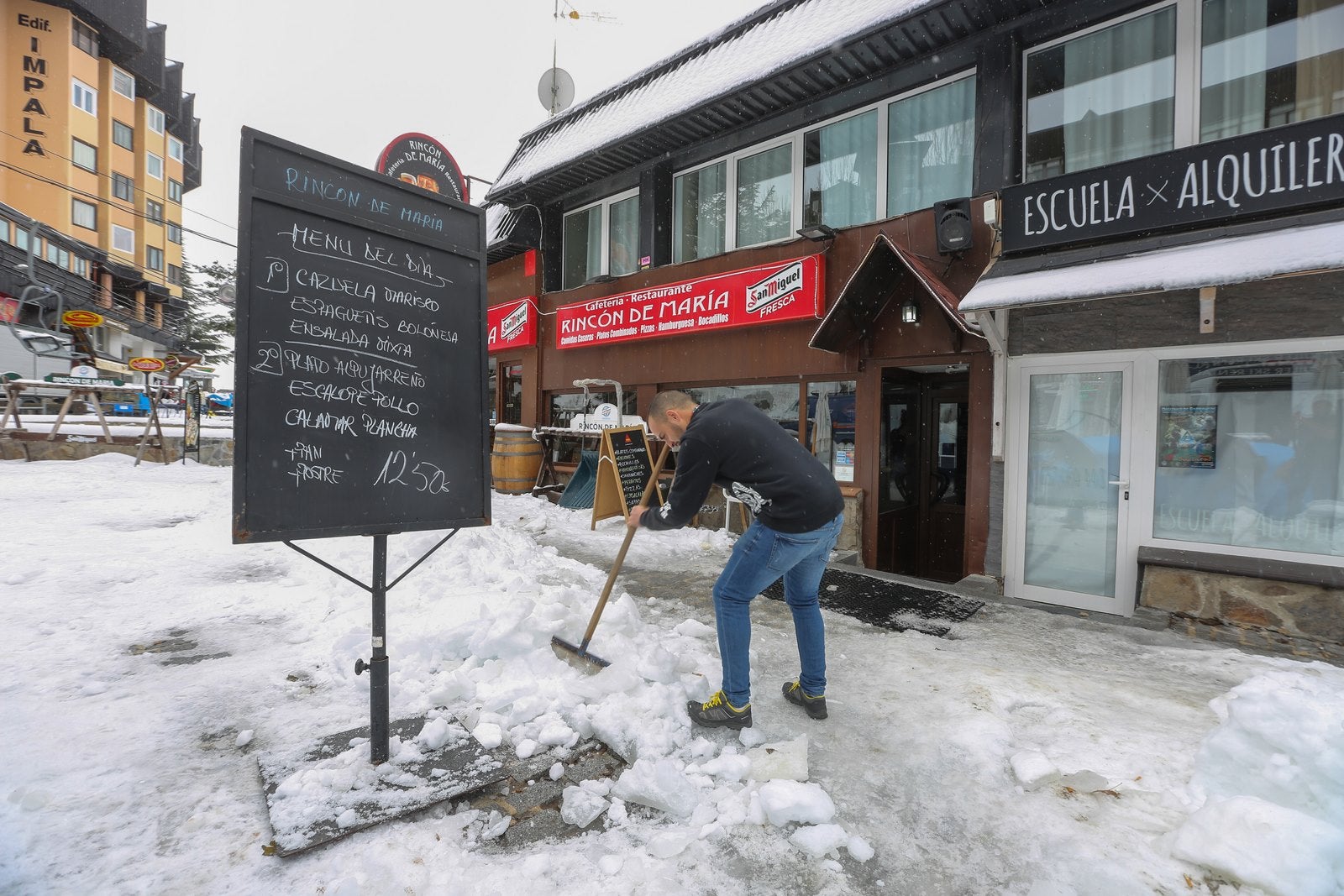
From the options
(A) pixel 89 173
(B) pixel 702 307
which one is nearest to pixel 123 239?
(A) pixel 89 173

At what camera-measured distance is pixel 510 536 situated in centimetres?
718

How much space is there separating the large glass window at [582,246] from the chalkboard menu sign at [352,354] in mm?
8349

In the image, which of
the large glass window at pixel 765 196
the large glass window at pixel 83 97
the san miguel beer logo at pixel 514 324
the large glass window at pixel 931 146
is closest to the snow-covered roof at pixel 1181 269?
the large glass window at pixel 931 146

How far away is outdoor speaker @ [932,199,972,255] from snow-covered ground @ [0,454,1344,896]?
11.8 ft

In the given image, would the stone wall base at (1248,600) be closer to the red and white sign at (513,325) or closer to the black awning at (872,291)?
the black awning at (872,291)

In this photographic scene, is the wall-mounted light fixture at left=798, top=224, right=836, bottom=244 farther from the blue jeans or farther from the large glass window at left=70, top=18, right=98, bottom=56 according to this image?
the large glass window at left=70, top=18, right=98, bottom=56

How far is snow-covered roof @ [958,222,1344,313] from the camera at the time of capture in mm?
4004

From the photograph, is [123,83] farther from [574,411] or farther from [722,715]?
[722,715]

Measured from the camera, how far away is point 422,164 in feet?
31.8

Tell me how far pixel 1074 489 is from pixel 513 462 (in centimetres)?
834

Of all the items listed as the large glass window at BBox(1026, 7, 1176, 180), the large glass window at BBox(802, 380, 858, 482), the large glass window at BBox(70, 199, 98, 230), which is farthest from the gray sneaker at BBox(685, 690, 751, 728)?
the large glass window at BBox(70, 199, 98, 230)

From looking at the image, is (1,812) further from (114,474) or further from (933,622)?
(114,474)

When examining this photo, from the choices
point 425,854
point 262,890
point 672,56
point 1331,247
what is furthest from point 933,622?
point 672,56

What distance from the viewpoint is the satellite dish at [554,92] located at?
13.1m
